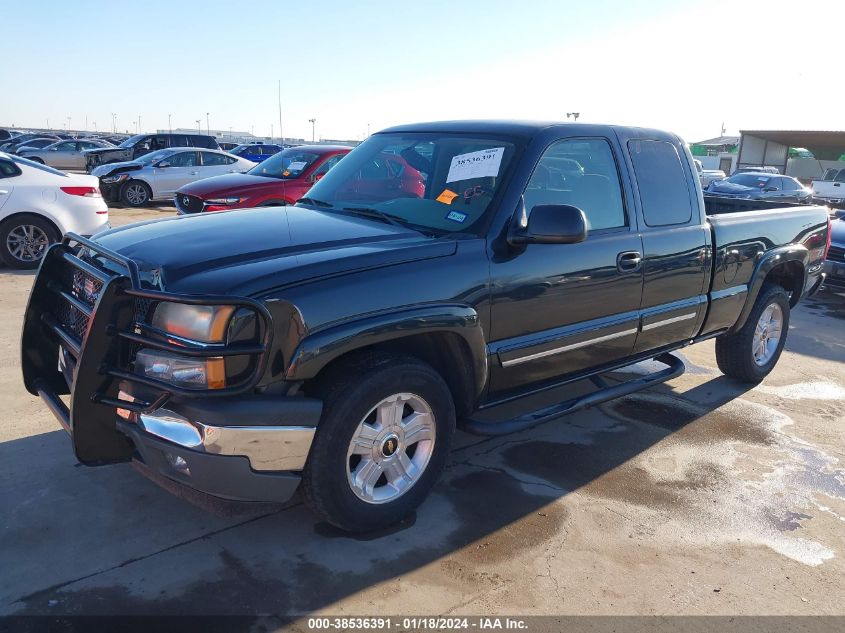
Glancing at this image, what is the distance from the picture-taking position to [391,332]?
306cm

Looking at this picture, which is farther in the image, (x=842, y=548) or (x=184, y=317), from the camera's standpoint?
(x=842, y=548)

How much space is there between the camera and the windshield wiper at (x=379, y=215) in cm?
375

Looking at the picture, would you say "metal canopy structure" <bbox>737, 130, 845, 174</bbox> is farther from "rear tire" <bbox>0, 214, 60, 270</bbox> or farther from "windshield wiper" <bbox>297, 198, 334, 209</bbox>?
"windshield wiper" <bbox>297, 198, 334, 209</bbox>

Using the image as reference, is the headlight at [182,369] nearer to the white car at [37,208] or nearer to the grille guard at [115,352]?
the grille guard at [115,352]

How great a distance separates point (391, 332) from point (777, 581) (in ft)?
6.65

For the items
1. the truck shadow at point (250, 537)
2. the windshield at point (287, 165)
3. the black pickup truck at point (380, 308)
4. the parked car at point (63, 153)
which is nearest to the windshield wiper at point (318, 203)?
the black pickup truck at point (380, 308)

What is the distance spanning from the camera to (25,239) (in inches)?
345

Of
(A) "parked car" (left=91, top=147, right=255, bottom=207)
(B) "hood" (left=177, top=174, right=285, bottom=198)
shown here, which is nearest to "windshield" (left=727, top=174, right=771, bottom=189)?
(A) "parked car" (left=91, top=147, right=255, bottom=207)

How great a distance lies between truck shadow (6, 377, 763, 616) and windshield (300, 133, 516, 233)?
145cm

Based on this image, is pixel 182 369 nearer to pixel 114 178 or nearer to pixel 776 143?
pixel 114 178

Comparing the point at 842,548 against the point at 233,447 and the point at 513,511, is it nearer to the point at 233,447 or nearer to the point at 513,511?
the point at 513,511

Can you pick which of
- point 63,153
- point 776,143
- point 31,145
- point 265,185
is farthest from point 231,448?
point 776,143

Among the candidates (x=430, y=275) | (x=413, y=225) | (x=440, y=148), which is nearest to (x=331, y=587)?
(x=430, y=275)

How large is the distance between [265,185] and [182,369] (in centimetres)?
772
